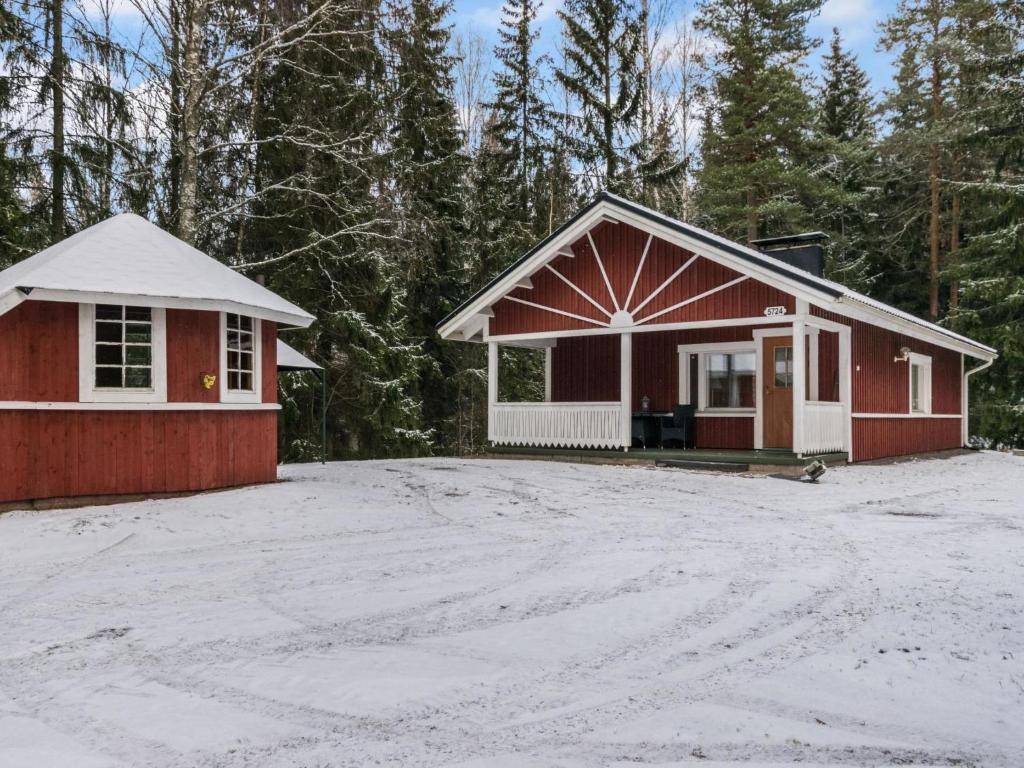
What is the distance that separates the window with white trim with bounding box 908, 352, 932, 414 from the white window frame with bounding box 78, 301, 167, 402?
51.4 ft

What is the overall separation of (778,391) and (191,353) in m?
9.90

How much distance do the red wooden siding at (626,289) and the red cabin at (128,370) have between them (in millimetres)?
6178

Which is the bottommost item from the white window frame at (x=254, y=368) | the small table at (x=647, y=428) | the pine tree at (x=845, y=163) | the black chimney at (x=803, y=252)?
the small table at (x=647, y=428)

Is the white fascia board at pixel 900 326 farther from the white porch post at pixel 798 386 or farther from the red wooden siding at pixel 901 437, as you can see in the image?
the red wooden siding at pixel 901 437

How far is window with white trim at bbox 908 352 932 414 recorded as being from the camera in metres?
18.1

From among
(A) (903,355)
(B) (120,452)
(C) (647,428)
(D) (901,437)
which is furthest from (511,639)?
(D) (901,437)

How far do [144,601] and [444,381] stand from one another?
19295 millimetres

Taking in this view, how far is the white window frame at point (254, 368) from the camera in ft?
33.0

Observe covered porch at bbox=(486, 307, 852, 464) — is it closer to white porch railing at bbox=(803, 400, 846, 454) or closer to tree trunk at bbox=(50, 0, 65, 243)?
white porch railing at bbox=(803, 400, 846, 454)

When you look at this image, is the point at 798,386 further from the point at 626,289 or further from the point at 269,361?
the point at 269,361

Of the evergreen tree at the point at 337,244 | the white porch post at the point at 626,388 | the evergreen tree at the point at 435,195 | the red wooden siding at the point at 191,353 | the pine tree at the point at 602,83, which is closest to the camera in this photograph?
the red wooden siding at the point at 191,353

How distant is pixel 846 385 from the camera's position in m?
14.1

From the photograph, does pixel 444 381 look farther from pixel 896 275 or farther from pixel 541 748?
pixel 541 748

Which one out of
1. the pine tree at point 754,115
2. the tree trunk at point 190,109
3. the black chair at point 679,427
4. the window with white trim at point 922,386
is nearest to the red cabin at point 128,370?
the tree trunk at point 190,109
